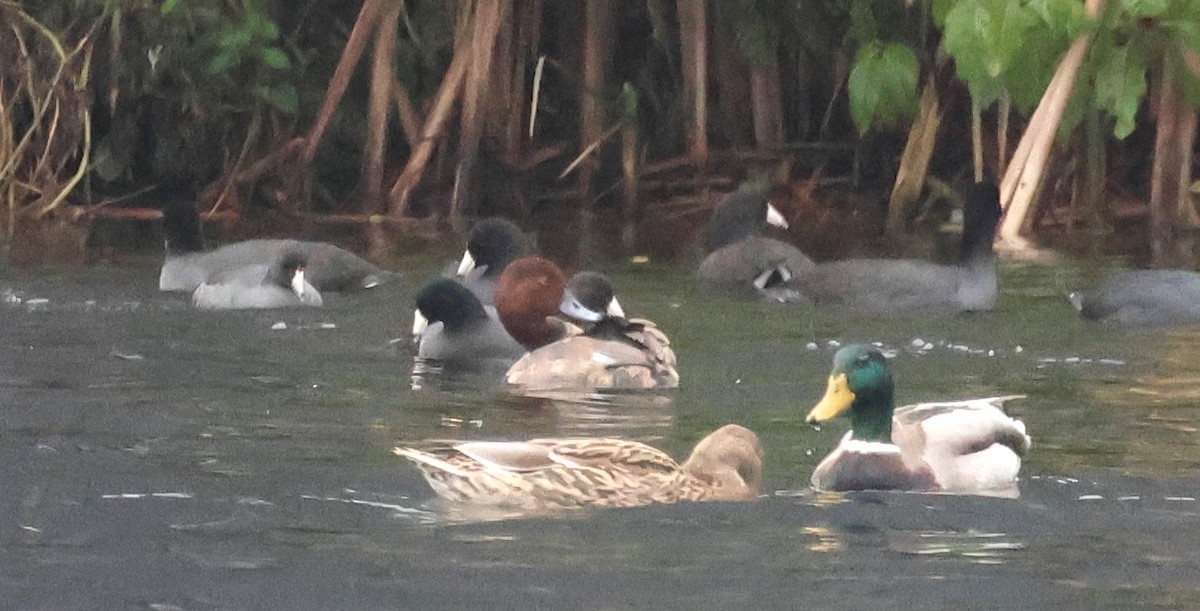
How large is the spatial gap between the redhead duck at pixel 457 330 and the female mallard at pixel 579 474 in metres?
3.56

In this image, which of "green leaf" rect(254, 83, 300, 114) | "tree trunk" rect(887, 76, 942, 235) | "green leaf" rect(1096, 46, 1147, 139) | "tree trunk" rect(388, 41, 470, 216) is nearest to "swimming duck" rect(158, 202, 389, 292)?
"tree trunk" rect(388, 41, 470, 216)

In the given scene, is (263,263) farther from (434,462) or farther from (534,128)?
(434,462)

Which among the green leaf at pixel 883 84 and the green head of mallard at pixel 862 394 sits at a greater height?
the green leaf at pixel 883 84

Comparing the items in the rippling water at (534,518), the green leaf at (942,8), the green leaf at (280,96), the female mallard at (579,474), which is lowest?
the rippling water at (534,518)

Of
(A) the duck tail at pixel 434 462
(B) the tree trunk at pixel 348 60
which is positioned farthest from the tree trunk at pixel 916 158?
(A) the duck tail at pixel 434 462

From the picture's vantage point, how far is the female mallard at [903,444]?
7.91 metres

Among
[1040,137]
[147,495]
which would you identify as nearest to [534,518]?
[147,495]

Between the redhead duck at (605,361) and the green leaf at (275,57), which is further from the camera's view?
the green leaf at (275,57)

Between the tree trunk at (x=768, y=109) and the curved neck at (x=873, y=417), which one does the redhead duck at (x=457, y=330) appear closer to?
the curved neck at (x=873, y=417)

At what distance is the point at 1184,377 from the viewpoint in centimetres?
1044

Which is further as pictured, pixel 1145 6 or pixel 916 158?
pixel 916 158

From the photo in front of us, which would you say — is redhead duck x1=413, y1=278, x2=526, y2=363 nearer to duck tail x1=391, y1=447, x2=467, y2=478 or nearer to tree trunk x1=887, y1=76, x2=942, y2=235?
duck tail x1=391, y1=447, x2=467, y2=478

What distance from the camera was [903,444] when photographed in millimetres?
8125

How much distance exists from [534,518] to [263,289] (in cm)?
615
